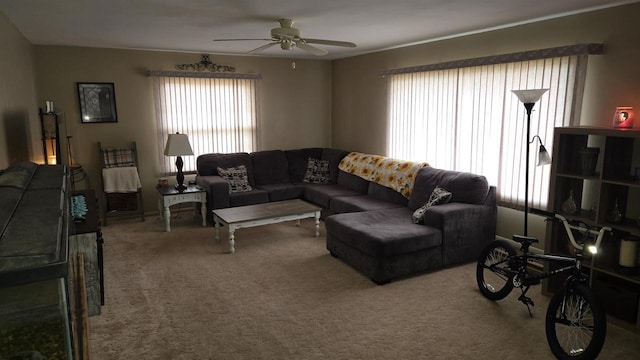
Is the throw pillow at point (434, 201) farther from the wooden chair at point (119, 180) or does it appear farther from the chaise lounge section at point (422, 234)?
the wooden chair at point (119, 180)

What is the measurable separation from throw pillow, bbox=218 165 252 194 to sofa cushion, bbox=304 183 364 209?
84cm

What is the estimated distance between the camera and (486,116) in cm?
443

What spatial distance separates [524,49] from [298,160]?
143 inches

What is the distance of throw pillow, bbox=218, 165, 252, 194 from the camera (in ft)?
19.2

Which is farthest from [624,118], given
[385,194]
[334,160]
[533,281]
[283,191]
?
[283,191]

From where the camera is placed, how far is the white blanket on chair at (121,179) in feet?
17.9

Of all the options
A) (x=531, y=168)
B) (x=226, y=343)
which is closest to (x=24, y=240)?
(x=226, y=343)

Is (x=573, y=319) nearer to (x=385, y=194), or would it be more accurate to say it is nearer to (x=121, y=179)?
(x=385, y=194)

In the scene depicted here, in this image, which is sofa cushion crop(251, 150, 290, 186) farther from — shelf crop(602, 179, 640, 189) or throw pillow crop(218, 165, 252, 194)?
shelf crop(602, 179, 640, 189)

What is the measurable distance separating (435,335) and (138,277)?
266 cm

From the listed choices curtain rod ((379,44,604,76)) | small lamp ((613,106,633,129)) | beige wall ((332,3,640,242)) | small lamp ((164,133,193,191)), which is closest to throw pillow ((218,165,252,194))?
small lamp ((164,133,193,191))

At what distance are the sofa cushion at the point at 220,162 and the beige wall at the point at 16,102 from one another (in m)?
1.95

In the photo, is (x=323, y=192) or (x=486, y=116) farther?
(x=323, y=192)

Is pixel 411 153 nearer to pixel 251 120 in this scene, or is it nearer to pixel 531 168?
pixel 531 168
